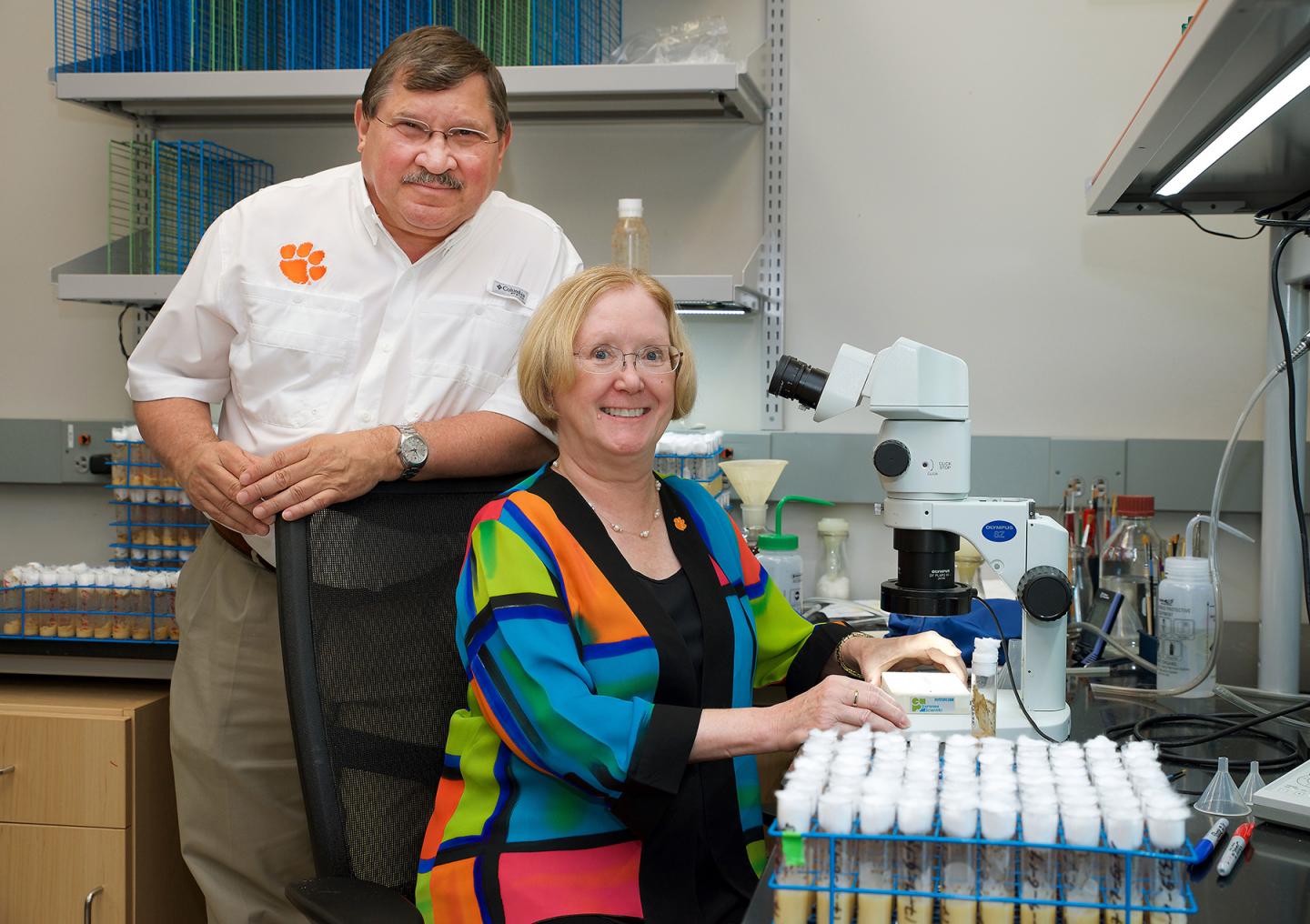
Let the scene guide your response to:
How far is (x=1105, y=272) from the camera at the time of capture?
236 cm

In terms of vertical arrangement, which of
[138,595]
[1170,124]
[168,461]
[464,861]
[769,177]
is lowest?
[464,861]

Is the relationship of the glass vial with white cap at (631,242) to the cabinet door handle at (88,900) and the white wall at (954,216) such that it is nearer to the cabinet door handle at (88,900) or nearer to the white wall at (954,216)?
the white wall at (954,216)

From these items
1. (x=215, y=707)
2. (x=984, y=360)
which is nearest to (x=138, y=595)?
(x=215, y=707)

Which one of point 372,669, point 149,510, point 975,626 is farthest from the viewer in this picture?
point 149,510

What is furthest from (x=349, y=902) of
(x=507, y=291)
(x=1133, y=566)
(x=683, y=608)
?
(x=1133, y=566)

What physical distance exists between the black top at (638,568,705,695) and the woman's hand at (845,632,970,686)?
0.71ft

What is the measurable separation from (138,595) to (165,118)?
1.18 metres

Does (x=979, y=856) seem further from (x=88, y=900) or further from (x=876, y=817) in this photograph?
(x=88, y=900)

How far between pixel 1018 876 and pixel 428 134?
49.1 inches

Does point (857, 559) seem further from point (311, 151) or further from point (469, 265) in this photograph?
point (311, 151)

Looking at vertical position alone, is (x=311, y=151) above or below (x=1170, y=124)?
above

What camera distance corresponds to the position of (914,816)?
814mm

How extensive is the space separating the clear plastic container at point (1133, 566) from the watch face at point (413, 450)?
3.96 ft

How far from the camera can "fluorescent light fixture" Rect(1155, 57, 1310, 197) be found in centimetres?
105
